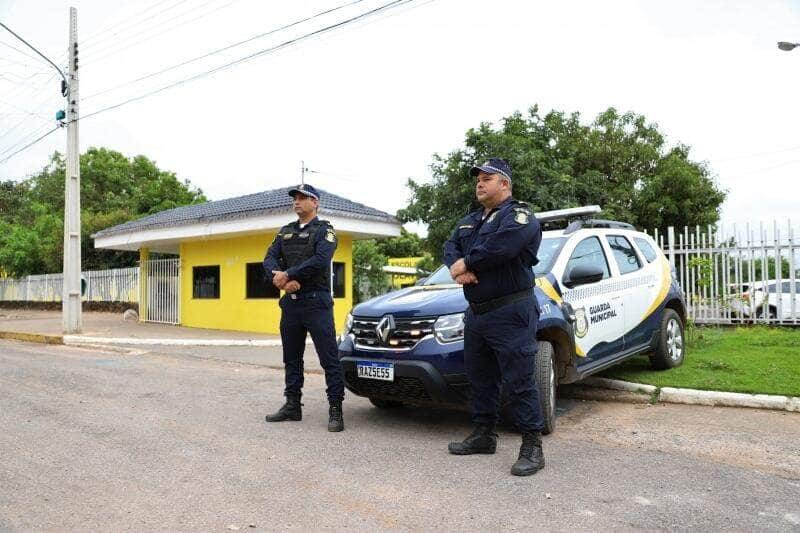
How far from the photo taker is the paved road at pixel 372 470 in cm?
325

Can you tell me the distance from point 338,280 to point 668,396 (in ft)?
33.1

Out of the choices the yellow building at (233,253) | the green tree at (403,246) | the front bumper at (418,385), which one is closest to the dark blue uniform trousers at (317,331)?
the front bumper at (418,385)

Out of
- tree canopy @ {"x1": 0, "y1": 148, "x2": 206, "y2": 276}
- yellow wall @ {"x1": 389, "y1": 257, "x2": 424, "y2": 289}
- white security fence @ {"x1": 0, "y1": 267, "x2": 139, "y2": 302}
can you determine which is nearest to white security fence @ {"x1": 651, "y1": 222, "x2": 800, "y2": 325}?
white security fence @ {"x1": 0, "y1": 267, "x2": 139, "y2": 302}

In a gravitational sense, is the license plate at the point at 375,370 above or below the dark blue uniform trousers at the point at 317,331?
below

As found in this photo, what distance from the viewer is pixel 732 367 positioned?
7148 millimetres

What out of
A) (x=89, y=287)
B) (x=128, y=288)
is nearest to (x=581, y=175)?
(x=128, y=288)

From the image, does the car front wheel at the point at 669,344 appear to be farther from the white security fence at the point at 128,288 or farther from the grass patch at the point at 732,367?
the white security fence at the point at 128,288

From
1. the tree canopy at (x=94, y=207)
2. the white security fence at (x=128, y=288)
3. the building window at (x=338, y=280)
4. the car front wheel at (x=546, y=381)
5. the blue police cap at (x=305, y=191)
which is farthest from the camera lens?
the tree canopy at (x=94, y=207)

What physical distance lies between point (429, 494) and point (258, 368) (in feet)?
21.0

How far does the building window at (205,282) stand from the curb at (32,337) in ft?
12.3

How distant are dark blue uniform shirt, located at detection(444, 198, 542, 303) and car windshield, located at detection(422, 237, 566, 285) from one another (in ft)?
3.83

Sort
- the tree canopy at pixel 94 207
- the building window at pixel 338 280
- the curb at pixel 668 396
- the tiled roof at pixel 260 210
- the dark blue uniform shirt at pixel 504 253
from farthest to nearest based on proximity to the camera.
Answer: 1. the tree canopy at pixel 94 207
2. the building window at pixel 338 280
3. the tiled roof at pixel 260 210
4. the curb at pixel 668 396
5. the dark blue uniform shirt at pixel 504 253

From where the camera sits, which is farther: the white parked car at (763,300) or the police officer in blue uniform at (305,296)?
the white parked car at (763,300)

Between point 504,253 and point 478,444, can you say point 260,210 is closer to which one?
point 478,444
